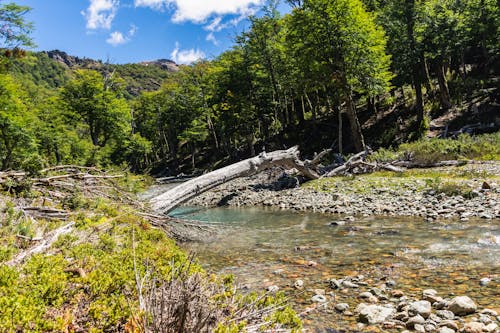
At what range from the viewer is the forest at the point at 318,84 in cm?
2452

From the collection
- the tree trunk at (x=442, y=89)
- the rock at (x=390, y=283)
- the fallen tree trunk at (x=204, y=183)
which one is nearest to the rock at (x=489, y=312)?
the rock at (x=390, y=283)

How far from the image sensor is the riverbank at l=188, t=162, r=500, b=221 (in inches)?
431

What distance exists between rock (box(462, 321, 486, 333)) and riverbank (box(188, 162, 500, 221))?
22.2 feet

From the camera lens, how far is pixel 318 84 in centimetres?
→ 2830

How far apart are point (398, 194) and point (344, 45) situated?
1506 centimetres

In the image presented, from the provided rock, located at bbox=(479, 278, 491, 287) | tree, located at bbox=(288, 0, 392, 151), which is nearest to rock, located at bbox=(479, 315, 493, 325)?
rock, located at bbox=(479, 278, 491, 287)

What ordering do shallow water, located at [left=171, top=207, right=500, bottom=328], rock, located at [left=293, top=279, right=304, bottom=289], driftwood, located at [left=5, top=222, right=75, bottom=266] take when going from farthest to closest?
1. rock, located at [left=293, top=279, right=304, bottom=289]
2. shallow water, located at [left=171, top=207, right=500, bottom=328]
3. driftwood, located at [left=5, top=222, right=75, bottom=266]

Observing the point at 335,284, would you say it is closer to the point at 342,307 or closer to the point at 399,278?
the point at 342,307

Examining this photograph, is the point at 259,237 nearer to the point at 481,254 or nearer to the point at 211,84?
the point at 481,254

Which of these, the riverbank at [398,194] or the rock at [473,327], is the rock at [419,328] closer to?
the rock at [473,327]

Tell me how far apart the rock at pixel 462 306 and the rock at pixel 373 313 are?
78 centimetres

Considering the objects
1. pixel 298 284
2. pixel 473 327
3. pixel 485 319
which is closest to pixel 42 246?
pixel 298 284

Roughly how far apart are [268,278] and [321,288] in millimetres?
1224

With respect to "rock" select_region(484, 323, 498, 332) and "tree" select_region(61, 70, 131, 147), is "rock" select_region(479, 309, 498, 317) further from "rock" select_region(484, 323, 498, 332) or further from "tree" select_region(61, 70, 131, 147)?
"tree" select_region(61, 70, 131, 147)
